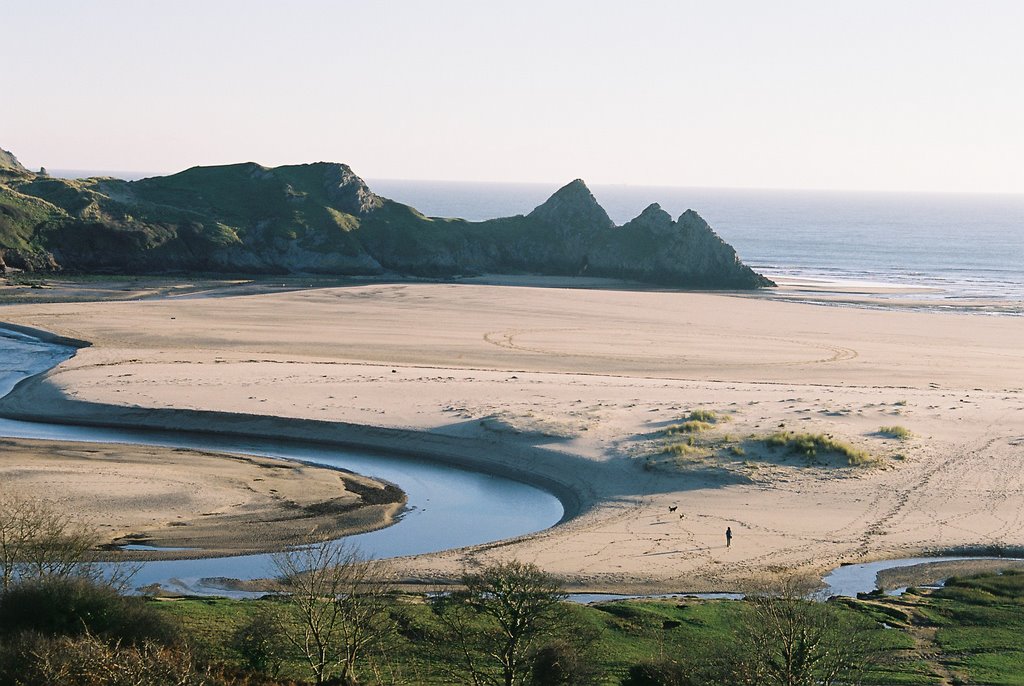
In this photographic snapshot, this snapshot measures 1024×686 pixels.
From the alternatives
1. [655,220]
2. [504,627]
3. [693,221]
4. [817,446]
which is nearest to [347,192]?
[655,220]

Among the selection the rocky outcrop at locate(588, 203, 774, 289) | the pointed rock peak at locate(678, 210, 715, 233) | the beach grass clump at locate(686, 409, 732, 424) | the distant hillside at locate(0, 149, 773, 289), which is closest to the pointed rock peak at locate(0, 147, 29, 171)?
the distant hillside at locate(0, 149, 773, 289)

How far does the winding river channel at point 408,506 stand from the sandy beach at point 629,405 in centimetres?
121

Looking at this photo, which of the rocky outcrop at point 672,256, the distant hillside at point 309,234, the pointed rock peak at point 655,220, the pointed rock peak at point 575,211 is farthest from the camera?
the pointed rock peak at point 575,211

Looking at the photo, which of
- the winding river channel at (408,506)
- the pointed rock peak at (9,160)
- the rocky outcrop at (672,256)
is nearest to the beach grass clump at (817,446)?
the winding river channel at (408,506)

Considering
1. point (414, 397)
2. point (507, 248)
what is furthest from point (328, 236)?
point (414, 397)

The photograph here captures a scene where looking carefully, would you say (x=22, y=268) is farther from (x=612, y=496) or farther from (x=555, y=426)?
(x=612, y=496)

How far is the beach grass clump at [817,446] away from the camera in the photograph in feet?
138

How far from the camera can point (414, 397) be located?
5256 cm

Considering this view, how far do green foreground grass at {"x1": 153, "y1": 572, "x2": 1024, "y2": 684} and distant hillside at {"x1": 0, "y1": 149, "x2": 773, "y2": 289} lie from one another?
272 ft

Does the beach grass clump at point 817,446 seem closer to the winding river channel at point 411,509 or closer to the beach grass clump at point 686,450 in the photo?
the beach grass clump at point 686,450

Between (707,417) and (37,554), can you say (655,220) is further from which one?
(37,554)

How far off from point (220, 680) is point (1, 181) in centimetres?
11521

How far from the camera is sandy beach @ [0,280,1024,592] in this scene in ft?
115

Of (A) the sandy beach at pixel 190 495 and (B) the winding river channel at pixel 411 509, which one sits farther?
(A) the sandy beach at pixel 190 495
